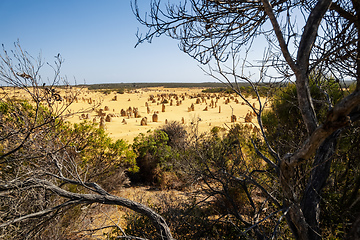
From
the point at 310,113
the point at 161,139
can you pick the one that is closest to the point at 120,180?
the point at 161,139

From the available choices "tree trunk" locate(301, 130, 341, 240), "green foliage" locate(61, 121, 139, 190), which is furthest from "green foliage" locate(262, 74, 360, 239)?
"green foliage" locate(61, 121, 139, 190)

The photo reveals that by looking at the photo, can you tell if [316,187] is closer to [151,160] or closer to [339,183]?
[339,183]

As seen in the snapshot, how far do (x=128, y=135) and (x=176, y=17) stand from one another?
984 centimetres

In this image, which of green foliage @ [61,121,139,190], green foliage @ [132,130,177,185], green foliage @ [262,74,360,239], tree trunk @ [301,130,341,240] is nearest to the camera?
tree trunk @ [301,130,341,240]

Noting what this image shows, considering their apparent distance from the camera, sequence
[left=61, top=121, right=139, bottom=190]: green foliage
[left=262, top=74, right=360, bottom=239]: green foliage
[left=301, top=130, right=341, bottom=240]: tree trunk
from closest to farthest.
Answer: [left=301, top=130, right=341, bottom=240]: tree trunk → [left=262, top=74, right=360, bottom=239]: green foliage → [left=61, top=121, right=139, bottom=190]: green foliage

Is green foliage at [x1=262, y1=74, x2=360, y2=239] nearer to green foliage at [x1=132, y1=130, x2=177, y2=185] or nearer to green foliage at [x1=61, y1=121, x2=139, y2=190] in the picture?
green foliage at [x1=132, y1=130, x2=177, y2=185]

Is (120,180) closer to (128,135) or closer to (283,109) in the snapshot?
(283,109)

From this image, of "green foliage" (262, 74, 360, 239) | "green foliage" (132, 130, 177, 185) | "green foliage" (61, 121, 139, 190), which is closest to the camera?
"green foliage" (262, 74, 360, 239)

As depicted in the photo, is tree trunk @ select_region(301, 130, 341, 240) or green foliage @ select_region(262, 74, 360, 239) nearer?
tree trunk @ select_region(301, 130, 341, 240)

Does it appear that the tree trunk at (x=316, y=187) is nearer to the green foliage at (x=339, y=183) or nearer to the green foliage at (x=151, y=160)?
the green foliage at (x=339, y=183)

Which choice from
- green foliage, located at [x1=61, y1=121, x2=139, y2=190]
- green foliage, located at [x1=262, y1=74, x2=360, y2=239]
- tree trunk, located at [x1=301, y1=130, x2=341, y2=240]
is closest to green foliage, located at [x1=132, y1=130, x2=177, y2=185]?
green foliage, located at [x1=61, y1=121, x2=139, y2=190]

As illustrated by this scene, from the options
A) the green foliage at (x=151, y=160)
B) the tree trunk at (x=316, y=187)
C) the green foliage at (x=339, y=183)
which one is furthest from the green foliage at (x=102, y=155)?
the tree trunk at (x=316, y=187)

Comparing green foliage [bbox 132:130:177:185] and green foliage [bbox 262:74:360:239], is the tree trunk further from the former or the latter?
green foliage [bbox 132:130:177:185]

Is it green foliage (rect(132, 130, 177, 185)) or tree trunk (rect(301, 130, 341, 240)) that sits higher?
tree trunk (rect(301, 130, 341, 240))
